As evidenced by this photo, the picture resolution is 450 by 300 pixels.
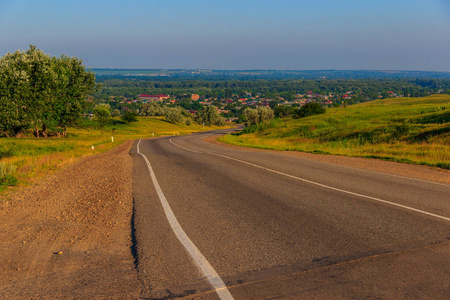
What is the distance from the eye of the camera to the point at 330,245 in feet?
16.6

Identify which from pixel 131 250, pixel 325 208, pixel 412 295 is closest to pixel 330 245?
pixel 412 295

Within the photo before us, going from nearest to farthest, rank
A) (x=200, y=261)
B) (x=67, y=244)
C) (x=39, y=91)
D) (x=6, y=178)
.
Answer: (x=200, y=261), (x=67, y=244), (x=6, y=178), (x=39, y=91)

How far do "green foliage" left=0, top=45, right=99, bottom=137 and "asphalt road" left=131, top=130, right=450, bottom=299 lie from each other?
107 feet

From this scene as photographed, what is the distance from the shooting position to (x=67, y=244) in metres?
5.23

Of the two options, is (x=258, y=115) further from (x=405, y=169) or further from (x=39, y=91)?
(x=405, y=169)

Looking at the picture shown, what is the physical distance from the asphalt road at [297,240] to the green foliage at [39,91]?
32.5m

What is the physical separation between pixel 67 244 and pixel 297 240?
3707mm

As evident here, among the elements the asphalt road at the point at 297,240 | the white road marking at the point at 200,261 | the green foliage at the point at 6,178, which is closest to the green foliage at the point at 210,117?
the green foliage at the point at 6,178

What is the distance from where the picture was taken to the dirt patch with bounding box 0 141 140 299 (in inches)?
153

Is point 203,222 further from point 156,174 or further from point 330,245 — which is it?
point 156,174

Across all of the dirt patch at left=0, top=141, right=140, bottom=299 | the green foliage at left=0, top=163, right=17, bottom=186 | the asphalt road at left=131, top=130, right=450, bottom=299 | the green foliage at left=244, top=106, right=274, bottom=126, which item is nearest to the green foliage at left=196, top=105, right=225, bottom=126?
the green foliage at left=244, top=106, right=274, bottom=126

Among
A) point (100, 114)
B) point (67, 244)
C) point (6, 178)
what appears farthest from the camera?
point (100, 114)

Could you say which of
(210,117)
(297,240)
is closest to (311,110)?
(297,240)

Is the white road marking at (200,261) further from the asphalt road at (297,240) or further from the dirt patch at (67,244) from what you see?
the dirt patch at (67,244)
